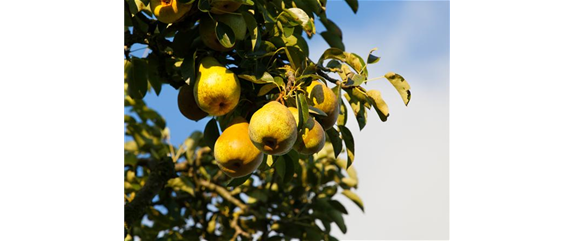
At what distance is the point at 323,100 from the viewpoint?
4.83 feet

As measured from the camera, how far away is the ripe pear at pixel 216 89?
1.43m

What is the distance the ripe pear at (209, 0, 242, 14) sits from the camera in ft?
4.83

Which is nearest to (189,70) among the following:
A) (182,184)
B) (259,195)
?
(182,184)

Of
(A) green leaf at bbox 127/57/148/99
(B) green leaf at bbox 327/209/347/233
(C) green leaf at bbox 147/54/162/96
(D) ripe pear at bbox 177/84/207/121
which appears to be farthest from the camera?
(B) green leaf at bbox 327/209/347/233

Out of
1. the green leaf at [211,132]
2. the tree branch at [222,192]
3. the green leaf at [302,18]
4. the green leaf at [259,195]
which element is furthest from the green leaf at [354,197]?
the green leaf at [302,18]

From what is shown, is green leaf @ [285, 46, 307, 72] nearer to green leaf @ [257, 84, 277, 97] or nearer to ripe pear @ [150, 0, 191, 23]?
green leaf @ [257, 84, 277, 97]

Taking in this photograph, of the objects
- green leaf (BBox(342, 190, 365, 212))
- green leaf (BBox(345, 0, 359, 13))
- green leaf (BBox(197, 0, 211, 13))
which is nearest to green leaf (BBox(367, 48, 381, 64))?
green leaf (BBox(197, 0, 211, 13))

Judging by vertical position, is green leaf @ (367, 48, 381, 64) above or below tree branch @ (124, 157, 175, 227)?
above

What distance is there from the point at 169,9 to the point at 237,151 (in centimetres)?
41

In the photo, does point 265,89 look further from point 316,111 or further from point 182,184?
point 182,184

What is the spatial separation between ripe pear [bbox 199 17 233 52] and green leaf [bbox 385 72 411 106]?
47 centimetres

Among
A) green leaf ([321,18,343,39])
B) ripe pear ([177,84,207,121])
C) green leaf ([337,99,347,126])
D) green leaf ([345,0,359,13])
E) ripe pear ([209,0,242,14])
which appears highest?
green leaf ([345,0,359,13])

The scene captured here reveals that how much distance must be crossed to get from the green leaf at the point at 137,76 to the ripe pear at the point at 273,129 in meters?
1.01
